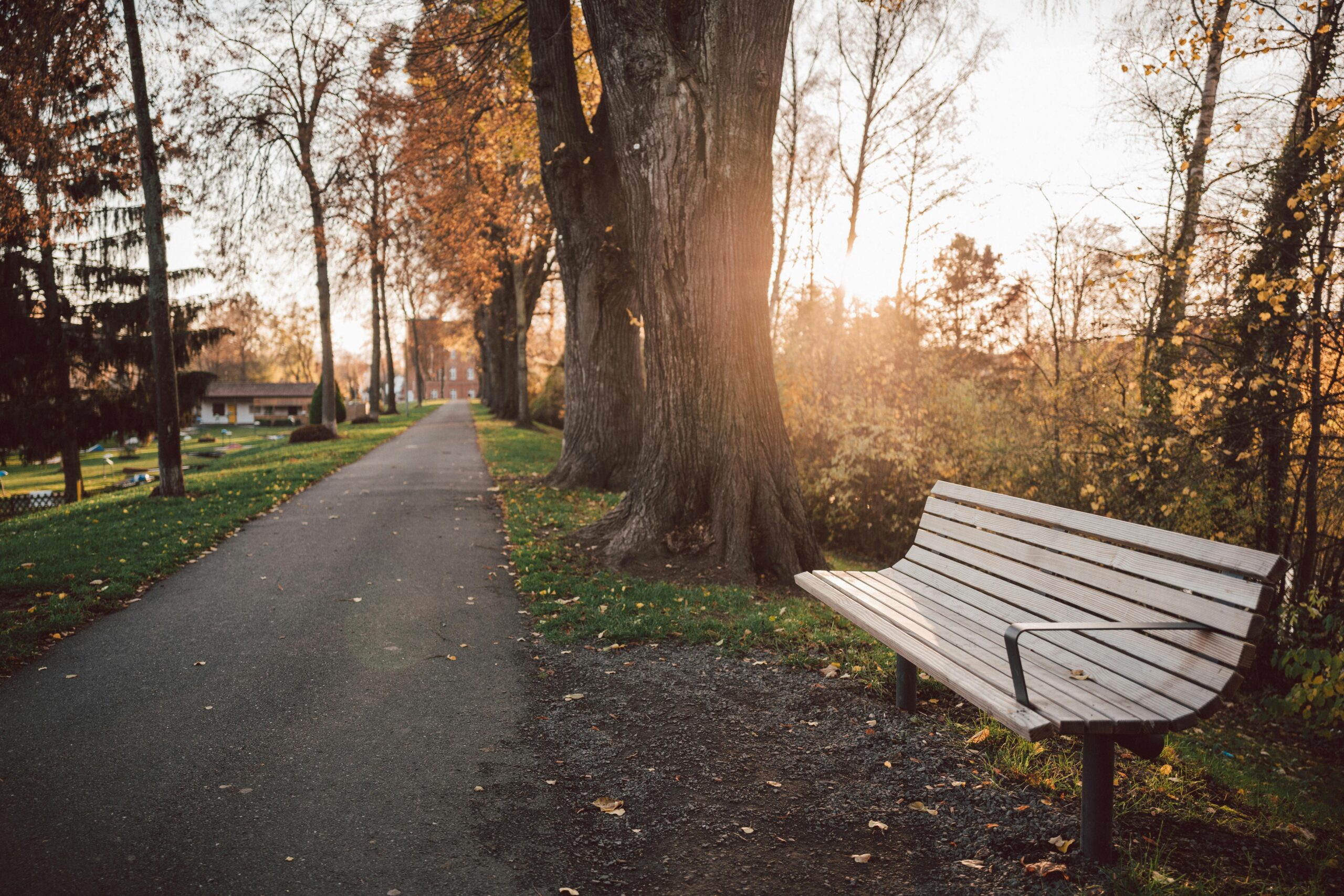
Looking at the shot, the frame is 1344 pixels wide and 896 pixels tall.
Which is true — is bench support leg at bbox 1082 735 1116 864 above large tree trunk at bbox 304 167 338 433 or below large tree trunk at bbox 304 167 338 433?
below

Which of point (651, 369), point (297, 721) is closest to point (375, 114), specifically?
point (651, 369)

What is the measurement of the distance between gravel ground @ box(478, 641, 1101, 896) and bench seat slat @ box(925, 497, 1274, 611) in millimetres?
949

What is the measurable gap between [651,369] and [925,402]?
3809 millimetres

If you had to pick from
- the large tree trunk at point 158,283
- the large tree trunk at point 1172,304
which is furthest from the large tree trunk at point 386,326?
the large tree trunk at point 1172,304

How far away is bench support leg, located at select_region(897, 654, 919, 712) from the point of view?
3.78 m

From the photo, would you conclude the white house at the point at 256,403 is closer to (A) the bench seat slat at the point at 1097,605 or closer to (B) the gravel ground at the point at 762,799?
(B) the gravel ground at the point at 762,799

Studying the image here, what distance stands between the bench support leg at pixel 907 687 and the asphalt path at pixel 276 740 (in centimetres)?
185

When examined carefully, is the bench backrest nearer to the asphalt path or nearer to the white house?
the asphalt path

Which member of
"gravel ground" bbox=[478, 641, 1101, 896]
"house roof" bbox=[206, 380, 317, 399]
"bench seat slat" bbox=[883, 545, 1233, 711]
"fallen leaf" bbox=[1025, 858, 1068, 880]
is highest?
"house roof" bbox=[206, 380, 317, 399]

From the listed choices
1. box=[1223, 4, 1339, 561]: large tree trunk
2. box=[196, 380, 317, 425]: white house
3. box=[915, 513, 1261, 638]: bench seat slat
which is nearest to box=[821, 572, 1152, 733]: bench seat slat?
box=[915, 513, 1261, 638]: bench seat slat

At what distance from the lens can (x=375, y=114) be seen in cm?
1452

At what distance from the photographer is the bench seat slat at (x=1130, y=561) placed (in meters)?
2.41

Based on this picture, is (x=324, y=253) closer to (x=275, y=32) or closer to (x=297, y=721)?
(x=275, y=32)

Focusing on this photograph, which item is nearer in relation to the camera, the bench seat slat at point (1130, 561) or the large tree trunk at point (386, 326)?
the bench seat slat at point (1130, 561)
